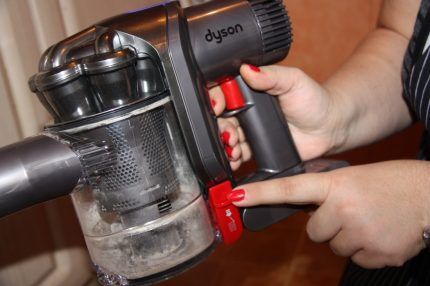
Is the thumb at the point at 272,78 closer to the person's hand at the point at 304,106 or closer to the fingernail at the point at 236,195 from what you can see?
the person's hand at the point at 304,106

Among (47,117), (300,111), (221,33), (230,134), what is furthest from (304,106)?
(47,117)

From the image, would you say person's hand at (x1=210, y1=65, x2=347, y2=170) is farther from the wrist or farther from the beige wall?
the beige wall

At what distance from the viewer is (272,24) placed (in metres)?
0.53

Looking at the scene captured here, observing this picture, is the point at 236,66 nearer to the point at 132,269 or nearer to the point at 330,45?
the point at 132,269

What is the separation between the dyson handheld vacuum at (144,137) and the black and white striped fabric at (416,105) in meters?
0.20

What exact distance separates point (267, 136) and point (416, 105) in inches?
8.2

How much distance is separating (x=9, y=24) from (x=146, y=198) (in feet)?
0.91

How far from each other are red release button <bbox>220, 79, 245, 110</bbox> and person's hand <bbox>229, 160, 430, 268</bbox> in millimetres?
108

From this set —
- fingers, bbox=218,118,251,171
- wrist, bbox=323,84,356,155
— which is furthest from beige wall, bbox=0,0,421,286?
wrist, bbox=323,84,356,155

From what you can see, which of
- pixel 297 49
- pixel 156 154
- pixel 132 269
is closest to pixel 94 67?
pixel 156 154

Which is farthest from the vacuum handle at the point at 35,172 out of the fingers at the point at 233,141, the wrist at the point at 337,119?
the wrist at the point at 337,119

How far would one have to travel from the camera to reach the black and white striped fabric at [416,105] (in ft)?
1.95

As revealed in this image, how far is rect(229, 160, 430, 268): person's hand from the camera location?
0.55 meters

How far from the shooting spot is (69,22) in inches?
24.4
